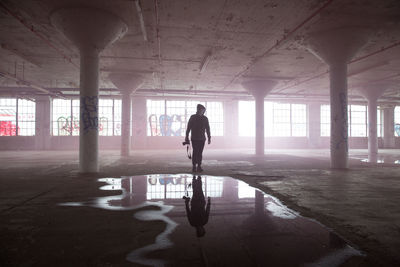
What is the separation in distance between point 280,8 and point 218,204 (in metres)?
7.14

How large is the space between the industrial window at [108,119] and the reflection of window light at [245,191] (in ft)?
81.6

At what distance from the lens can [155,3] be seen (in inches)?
305

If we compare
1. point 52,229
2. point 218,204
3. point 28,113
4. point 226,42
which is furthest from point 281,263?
point 28,113

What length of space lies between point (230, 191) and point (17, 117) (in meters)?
30.2

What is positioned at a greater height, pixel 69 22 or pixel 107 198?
pixel 69 22

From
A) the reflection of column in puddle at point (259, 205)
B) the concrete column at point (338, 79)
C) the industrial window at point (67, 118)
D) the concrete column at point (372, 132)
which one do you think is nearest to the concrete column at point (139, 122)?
the industrial window at point (67, 118)

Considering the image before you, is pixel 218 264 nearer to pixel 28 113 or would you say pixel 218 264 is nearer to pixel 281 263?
pixel 281 263

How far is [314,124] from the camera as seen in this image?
102 feet

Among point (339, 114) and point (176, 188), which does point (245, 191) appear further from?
point (339, 114)

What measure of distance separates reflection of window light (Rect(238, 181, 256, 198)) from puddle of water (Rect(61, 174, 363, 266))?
0.07 feet

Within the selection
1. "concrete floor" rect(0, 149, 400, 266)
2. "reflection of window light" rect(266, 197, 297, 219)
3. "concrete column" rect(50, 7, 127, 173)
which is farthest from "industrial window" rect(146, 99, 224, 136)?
"reflection of window light" rect(266, 197, 297, 219)

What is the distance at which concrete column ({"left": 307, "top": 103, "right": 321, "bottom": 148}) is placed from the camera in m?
31.0

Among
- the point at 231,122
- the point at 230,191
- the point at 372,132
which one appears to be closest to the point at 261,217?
the point at 230,191

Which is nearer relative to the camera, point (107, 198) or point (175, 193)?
point (107, 198)
